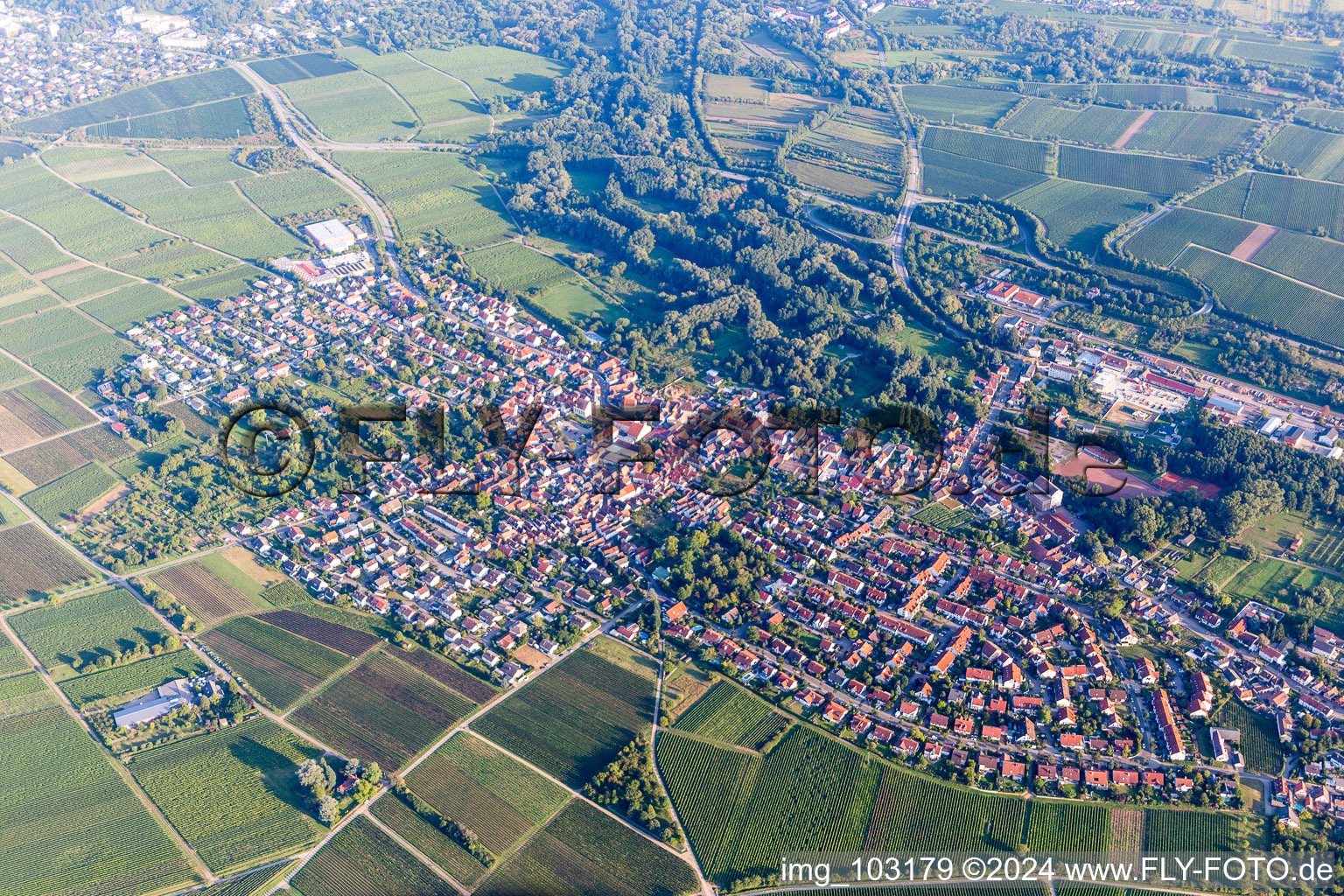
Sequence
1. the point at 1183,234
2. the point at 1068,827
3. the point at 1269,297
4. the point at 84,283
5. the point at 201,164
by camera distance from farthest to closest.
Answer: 1. the point at 201,164
2. the point at 1183,234
3. the point at 84,283
4. the point at 1269,297
5. the point at 1068,827

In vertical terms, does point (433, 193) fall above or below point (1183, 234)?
above

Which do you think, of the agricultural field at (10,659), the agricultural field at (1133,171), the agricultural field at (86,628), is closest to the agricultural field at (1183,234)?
the agricultural field at (1133,171)

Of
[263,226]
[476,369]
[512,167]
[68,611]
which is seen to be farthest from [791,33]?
[68,611]

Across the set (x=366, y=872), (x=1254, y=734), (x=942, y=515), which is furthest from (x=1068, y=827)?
(x=366, y=872)

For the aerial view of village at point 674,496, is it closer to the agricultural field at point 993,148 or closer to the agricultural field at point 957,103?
the agricultural field at point 993,148

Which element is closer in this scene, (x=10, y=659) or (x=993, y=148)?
(x=10, y=659)

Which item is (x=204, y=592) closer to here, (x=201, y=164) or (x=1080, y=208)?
(x=201, y=164)

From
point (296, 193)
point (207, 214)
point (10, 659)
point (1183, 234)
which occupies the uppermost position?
point (296, 193)
